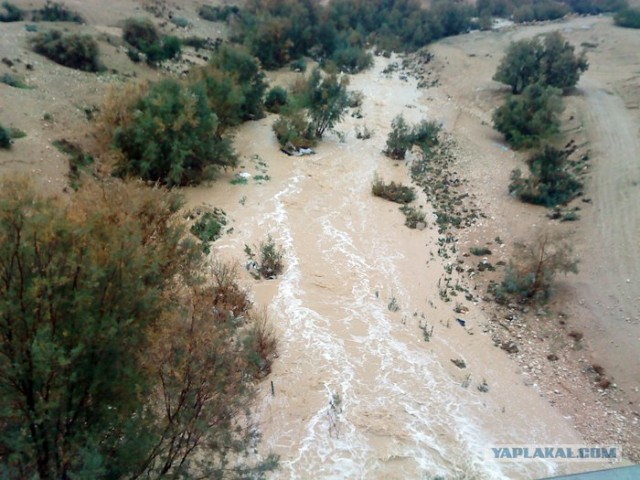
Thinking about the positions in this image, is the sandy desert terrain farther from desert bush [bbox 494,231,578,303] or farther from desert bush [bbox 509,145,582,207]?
desert bush [bbox 509,145,582,207]

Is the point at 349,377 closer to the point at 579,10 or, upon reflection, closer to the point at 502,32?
the point at 502,32

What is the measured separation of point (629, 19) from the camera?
44062mm

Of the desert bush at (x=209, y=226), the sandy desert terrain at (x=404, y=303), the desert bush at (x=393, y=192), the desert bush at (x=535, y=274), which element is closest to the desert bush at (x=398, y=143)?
the sandy desert terrain at (x=404, y=303)

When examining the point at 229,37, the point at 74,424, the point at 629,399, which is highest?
the point at 74,424

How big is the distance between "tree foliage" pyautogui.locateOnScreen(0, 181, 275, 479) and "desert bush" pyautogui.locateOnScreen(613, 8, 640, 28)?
5012cm

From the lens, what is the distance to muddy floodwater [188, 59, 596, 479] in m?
9.10

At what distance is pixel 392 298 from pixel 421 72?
29.5 meters

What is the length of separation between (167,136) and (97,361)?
13226 millimetres

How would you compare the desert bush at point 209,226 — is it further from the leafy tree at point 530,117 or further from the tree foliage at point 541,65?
the tree foliage at point 541,65

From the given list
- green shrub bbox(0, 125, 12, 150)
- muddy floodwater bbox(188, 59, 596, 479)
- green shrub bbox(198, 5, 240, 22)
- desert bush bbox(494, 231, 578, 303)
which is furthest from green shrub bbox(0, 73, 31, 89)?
green shrub bbox(198, 5, 240, 22)

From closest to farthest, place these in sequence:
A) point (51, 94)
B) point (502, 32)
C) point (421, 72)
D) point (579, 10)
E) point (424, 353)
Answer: point (424, 353)
point (51, 94)
point (421, 72)
point (502, 32)
point (579, 10)

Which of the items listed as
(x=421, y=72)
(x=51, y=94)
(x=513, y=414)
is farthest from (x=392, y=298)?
(x=421, y=72)

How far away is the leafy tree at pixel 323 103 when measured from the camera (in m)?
25.0

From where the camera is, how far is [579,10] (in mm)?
59125
